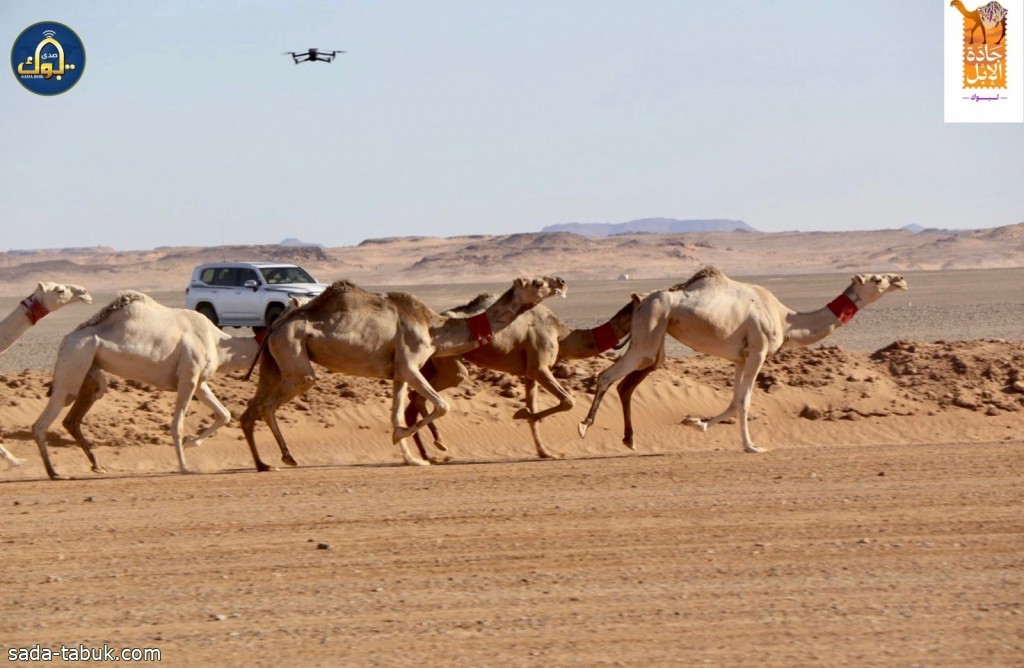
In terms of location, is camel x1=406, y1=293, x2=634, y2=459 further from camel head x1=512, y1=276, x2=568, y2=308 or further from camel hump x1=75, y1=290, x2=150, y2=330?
camel hump x1=75, y1=290, x2=150, y2=330

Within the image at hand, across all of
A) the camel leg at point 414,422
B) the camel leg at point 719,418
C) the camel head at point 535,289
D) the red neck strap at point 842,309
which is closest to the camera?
the camel head at point 535,289

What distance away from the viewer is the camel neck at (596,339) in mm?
16297

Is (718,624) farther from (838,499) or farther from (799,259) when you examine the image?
(799,259)

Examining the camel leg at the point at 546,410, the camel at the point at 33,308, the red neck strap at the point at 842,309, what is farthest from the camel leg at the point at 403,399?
the red neck strap at the point at 842,309

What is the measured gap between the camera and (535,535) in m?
10.9

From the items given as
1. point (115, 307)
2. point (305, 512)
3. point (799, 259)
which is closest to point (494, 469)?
point (305, 512)

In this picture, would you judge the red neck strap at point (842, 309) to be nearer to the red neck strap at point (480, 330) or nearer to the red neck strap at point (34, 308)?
the red neck strap at point (480, 330)

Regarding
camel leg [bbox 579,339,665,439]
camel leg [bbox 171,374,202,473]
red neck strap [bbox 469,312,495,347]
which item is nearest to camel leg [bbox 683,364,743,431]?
camel leg [bbox 579,339,665,439]

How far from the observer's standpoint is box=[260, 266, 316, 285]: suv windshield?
31.8 metres

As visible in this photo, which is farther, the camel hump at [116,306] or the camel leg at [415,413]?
the camel leg at [415,413]

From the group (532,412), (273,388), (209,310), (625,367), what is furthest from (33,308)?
(209,310)

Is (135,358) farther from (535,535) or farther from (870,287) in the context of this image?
(870,287)

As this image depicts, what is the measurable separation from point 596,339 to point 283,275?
55.8ft

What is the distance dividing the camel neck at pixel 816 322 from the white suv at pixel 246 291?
53.2 feet
